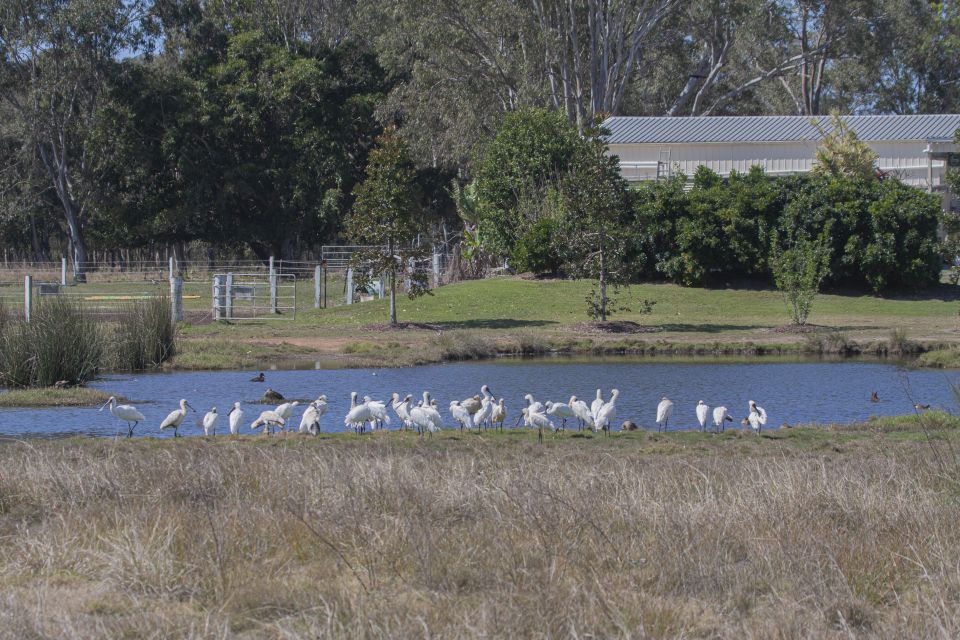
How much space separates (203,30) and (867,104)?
4273 cm

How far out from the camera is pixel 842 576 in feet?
22.3

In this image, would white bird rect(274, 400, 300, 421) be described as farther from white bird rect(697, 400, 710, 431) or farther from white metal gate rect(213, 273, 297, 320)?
white metal gate rect(213, 273, 297, 320)

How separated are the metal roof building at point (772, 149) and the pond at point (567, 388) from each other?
25.8 m

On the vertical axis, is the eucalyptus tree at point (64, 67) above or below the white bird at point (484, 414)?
above

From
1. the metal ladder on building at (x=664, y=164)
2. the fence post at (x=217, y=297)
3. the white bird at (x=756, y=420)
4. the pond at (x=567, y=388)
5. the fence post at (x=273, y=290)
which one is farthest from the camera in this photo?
the metal ladder on building at (x=664, y=164)

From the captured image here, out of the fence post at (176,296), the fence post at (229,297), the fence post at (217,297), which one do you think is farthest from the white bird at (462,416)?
the fence post at (217,297)

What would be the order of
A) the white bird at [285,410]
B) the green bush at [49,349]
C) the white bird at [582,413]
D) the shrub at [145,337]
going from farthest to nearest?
the shrub at [145,337] → the green bush at [49,349] → the white bird at [285,410] → the white bird at [582,413]

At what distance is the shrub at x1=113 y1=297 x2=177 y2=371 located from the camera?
2336 centimetres

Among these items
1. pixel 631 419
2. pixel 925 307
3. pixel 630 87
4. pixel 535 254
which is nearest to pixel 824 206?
pixel 925 307

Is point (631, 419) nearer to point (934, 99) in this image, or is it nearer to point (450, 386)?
point (450, 386)

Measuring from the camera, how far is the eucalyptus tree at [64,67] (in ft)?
169

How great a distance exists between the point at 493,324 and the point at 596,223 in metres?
3.81

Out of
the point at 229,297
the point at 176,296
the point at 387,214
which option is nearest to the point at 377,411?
the point at 387,214

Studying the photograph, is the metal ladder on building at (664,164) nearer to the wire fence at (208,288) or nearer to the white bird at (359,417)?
the wire fence at (208,288)
